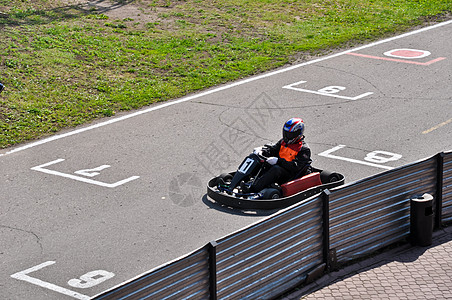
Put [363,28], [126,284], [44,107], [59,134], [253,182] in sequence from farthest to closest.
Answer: [363,28] → [44,107] → [59,134] → [253,182] → [126,284]

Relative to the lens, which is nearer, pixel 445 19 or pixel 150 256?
pixel 150 256

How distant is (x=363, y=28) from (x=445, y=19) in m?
3.53

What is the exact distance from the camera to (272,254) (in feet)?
29.7

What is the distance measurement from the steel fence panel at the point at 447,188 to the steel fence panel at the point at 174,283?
14.8 ft

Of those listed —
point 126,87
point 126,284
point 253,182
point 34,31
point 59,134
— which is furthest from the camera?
point 34,31

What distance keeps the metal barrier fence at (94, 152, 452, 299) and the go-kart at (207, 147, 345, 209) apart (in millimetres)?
1941

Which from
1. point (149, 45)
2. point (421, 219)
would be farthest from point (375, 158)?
point (149, 45)

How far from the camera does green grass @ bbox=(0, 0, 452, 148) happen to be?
18.2 meters

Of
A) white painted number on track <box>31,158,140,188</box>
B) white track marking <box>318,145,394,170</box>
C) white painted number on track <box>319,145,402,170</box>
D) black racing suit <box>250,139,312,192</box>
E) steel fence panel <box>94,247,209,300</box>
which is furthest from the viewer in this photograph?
white painted number on track <box>319,145,402,170</box>

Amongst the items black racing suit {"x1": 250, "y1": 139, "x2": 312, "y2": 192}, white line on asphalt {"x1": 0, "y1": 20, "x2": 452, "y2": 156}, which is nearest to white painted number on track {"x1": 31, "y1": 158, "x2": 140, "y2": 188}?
white line on asphalt {"x1": 0, "y1": 20, "x2": 452, "y2": 156}

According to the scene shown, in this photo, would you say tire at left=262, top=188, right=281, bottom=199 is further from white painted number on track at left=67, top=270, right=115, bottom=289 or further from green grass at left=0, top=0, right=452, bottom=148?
green grass at left=0, top=0, right=452, bottom=148

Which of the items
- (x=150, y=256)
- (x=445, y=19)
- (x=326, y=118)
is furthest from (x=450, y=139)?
(x=445, y=19)

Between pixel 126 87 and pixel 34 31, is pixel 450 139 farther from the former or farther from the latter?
pixel 34 31

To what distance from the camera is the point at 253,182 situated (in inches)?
489
